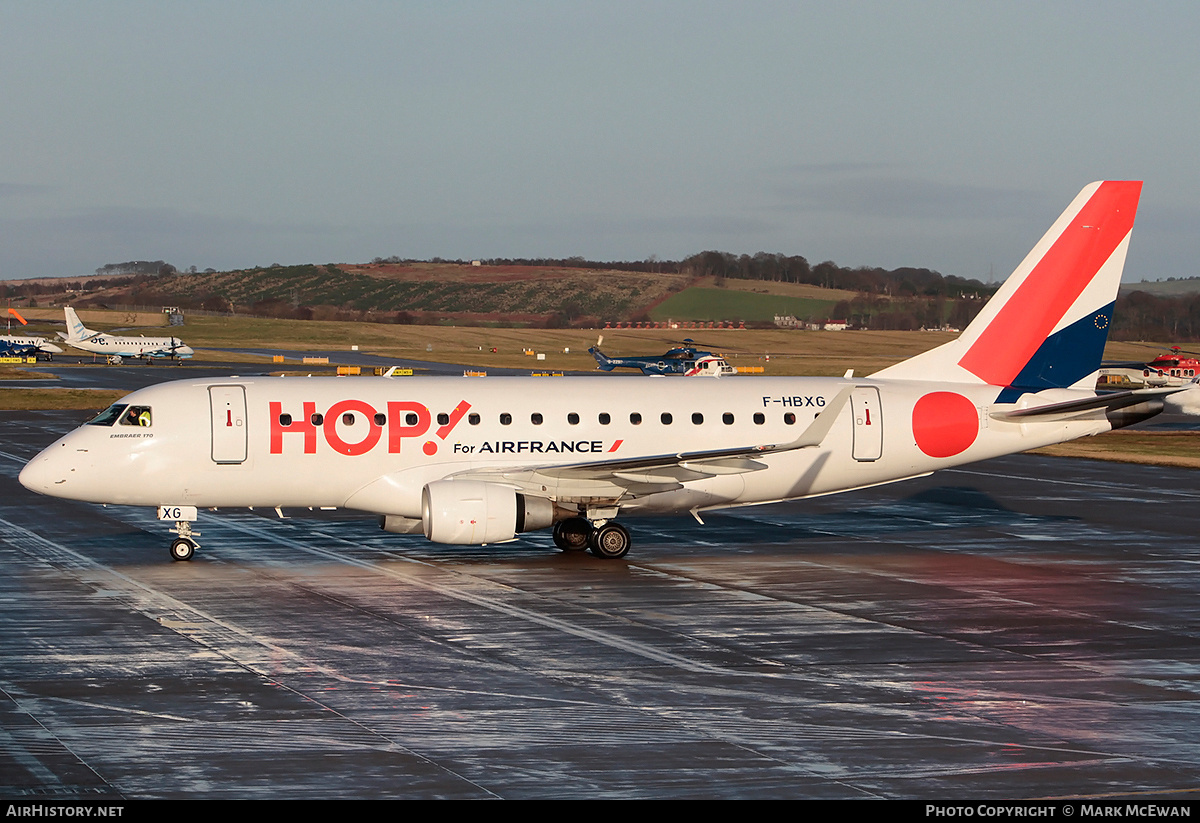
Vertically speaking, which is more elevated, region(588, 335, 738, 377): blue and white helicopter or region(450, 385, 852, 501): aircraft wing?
region(588, 335, 738, 377): blue and white helicopter

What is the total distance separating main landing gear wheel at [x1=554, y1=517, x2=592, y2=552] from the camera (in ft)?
99.1

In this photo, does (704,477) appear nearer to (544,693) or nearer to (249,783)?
(544,693)

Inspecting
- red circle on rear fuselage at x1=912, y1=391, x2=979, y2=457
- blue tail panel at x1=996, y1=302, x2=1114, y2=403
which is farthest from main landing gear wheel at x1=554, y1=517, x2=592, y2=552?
blue tail panel at x1=996, y1=302, x2=1114, y2=403

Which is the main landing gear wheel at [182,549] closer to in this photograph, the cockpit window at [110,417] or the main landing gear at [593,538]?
the cockpit window at [110,417]

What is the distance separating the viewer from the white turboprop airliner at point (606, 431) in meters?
28.7

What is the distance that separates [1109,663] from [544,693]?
Result: 28.1 ft

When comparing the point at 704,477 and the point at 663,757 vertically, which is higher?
the point at 704,477

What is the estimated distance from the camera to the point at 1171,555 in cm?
3072

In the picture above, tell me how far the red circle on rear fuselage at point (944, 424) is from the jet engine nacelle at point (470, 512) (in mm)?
10056

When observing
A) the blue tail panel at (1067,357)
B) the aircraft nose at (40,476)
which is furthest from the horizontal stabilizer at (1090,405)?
the aircraft nose at (40,476)

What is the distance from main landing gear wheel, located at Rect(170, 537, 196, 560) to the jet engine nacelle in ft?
17.6

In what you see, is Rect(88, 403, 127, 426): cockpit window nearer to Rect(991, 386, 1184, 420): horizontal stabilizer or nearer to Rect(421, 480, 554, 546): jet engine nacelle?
Rect(421, 480, 554, 546): jet engine nacelle

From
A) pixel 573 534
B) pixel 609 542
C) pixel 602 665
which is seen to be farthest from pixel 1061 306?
pixel 602 665

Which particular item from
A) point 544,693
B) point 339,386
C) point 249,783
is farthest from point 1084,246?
point 249,783
